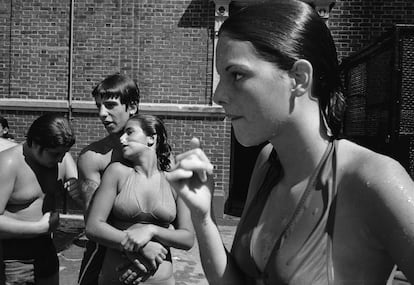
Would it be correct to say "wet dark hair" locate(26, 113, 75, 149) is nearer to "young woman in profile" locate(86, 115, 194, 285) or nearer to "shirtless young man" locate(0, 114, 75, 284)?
"shirtless young man" locate(0, 114, 75, 284)

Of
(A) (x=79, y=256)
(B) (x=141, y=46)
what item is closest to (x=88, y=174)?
(A) (x=79, y=256)

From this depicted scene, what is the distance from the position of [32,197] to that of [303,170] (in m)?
2.30

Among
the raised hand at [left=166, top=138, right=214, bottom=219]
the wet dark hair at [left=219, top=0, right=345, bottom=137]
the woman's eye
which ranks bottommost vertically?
the raised hand at [left=166, top=138, right=214, bottom=219]

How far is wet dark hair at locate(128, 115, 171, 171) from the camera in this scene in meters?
2.79

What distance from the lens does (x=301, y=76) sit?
45.8 inches

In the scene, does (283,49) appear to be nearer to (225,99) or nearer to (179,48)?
(225,99)

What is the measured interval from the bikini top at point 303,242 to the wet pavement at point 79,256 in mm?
4410

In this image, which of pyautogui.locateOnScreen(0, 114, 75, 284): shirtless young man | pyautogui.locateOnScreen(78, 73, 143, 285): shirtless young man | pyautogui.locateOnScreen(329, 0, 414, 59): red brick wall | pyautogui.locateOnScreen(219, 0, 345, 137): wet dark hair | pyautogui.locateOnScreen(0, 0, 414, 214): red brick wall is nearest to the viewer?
pyautogui.locateOnScreen(219, 0, 345, 137): wet dark hair

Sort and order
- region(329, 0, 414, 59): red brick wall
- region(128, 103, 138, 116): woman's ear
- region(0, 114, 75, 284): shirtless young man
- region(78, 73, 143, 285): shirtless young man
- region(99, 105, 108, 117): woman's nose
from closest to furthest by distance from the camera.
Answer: region(78, 73, 143, 285): shirtless young man → region(0, 114, 75, 284): shirtless young man → region(99, 105, 108, 117): woman's nose → region(128, 103, 138, 116): woman's ear → region(329, 0, 414, 59): red brick wall

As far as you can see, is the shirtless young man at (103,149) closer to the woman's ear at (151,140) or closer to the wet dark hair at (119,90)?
the wet dark hair at (119,90)

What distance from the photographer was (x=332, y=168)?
1.17 metres

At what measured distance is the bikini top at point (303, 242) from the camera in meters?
1.11

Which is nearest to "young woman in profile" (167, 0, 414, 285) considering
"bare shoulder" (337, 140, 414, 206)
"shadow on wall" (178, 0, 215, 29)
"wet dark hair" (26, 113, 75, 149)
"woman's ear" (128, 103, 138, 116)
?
"bare shoulder" (337, 140, 414, 206)

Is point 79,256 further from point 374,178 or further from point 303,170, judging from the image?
point 374,178
